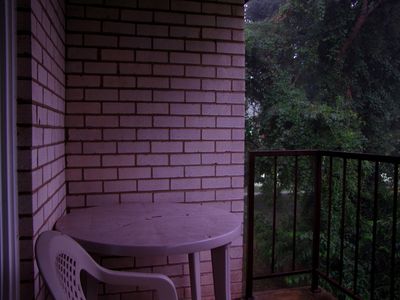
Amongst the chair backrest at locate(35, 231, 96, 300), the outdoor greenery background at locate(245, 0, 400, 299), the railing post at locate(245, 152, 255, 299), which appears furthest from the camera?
the outdoor greenery background at locate(245, 0, 400, 299)

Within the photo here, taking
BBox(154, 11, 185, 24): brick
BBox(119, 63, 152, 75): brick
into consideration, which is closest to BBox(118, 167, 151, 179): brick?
BBox(119, 63, 152, 75): brick

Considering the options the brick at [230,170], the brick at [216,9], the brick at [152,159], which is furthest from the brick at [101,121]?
the brick at [216,9]

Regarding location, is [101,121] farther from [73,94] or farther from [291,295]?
[291,295]

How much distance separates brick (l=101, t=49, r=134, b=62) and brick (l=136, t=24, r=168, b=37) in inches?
5.5

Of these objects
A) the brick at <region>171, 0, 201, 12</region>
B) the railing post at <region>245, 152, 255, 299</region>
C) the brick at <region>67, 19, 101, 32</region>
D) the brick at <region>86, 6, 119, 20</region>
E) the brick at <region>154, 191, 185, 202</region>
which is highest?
the brick at <region>171, 0, 201, 12</region>

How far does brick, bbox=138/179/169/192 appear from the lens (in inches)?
85.9

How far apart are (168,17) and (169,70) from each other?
0.33m

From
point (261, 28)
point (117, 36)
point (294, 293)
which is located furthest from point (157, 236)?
point (261, 28)

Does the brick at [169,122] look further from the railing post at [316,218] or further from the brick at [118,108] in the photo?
the railing post at [316,218]

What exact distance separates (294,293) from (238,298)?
48 centimetres

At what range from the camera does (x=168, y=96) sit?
2213 mm

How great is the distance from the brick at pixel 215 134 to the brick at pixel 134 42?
0.63m

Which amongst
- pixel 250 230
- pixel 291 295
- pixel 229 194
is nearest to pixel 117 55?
pixel 229 194

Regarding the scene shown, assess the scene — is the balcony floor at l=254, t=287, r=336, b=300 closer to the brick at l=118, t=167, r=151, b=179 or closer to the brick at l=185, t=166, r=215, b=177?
the brick at l=185, t=166, r=215, b=177
